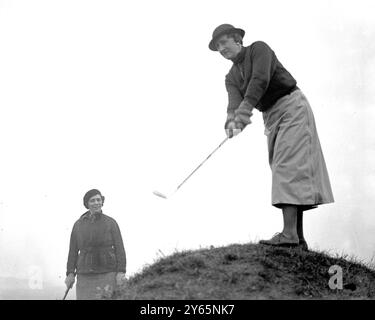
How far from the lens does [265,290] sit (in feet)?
19.7

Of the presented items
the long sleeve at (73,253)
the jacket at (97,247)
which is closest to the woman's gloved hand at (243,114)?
the jacket at (97,247)

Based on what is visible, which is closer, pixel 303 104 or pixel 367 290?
pixel 367 290

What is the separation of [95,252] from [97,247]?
0.09 m

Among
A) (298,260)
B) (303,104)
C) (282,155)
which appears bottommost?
(298,260)

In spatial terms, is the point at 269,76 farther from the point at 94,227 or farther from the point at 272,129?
the point at 94,227

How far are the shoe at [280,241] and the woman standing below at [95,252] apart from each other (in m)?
3.82

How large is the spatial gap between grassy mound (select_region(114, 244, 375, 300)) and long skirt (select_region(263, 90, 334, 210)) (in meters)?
0.65

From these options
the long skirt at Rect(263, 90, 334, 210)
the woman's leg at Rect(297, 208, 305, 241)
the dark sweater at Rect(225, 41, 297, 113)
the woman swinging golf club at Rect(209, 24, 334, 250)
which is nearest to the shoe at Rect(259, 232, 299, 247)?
the woman swinging golf club at Rect(209, 24, 334, 250)

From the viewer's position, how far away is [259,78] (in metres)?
6.81

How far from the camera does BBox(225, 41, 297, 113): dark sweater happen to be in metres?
6.81

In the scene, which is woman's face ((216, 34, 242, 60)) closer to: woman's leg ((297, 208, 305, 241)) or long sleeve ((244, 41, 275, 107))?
long sleeve ((244, 41, 275, 107))
